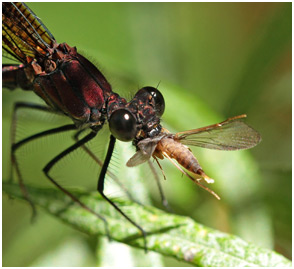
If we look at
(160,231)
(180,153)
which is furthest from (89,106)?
(160,231)

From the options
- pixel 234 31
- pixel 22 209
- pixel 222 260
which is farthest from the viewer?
pixel 234 31

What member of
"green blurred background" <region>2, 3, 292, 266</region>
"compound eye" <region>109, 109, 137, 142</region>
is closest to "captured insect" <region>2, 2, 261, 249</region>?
"compound eye" <region>109, 109, 137, 142</region>

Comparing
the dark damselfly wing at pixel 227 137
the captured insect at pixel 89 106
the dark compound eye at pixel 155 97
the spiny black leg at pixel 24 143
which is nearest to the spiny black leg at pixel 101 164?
the captured insect at pixel 89 106

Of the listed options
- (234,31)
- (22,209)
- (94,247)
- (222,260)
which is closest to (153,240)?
(222,260)

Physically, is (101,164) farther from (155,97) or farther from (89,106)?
(155,97)

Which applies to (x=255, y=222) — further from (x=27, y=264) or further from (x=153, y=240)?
(x=27, y=264)

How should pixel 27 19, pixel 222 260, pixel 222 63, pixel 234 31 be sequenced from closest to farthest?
pixel 222 260, pixel 27 19, pixel 222 63, pixel 234 31

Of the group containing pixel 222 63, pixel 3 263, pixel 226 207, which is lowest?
pixel 3 263

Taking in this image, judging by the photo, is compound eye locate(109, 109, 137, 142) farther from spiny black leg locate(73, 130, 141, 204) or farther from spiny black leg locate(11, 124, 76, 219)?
spiny black leg locate(11, 124, 76, 219)
